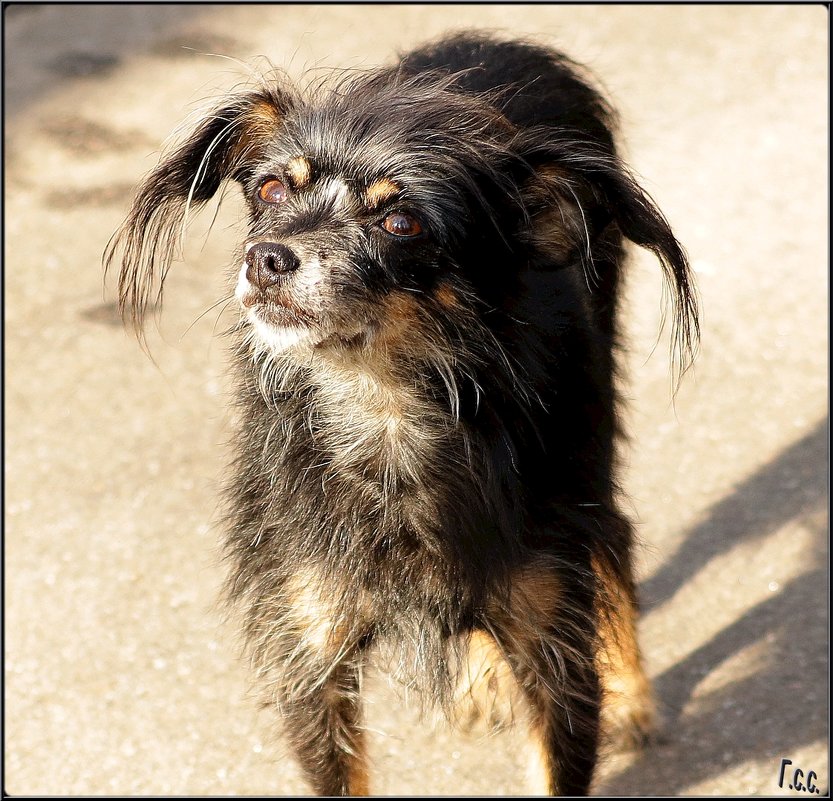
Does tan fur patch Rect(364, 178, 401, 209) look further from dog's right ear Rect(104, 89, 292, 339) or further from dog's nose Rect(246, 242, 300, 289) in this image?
dog's right ear Rect(104, 89, 292, 339)

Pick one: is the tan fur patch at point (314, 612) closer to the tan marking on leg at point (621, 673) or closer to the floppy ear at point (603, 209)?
the tan marking on leg at point (621, 673)

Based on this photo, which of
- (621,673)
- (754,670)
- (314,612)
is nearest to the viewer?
(314,612)

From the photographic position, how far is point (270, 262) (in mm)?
2414

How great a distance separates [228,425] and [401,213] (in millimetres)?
1691

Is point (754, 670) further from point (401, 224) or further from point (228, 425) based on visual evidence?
point (401, 224)

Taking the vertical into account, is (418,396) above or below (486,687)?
above

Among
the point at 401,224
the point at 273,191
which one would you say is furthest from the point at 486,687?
the point at 273,191

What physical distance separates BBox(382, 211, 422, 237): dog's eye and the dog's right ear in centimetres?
46

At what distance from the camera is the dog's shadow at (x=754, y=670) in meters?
3.57

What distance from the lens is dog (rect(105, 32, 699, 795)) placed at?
2.54 m

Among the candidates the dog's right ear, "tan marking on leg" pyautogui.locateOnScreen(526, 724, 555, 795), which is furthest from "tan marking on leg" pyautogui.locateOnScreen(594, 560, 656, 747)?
the dog's right ear

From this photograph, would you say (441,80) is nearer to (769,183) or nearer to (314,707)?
(314,707)

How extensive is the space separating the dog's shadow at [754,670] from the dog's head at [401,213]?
1.55m

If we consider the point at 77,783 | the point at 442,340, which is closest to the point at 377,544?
the point at 442,340
